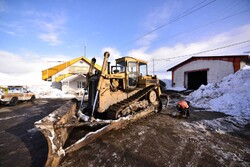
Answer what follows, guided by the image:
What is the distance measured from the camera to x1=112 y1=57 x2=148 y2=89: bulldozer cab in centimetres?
656

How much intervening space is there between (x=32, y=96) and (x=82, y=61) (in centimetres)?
1511

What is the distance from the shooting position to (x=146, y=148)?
3.93 metres

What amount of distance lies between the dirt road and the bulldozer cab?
2206mm

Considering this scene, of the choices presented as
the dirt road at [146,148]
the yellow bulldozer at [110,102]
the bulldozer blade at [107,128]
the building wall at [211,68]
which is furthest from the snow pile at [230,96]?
the bulldozer blade at [107,128]

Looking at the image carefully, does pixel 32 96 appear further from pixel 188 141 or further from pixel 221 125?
pixel 221 125

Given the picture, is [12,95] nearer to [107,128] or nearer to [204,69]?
[107,128]

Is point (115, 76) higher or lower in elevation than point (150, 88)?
higher

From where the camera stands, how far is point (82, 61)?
27.7 metres

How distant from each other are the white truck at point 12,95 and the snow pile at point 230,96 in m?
15.7

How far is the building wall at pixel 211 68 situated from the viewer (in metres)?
15.1

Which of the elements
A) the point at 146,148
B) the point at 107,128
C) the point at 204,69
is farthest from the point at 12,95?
the point at 204,69

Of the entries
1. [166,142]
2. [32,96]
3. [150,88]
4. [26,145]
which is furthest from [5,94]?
[166,142]

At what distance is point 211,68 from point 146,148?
54.7 feet

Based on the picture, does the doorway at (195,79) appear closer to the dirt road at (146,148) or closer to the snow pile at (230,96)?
the snow pile at (230,96)
